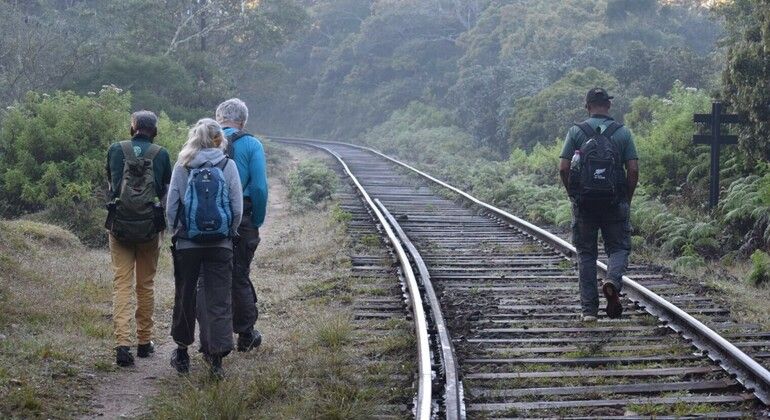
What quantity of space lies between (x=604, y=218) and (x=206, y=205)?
358 cm

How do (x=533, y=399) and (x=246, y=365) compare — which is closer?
(x=533, y=399)

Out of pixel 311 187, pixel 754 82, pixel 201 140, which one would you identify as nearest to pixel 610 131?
pixel 201 140

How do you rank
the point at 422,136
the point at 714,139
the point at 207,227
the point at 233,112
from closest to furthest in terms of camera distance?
the point at 207,227, the point at 233,112, the point at 714,139, the point at 422,136

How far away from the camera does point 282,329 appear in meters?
8.32

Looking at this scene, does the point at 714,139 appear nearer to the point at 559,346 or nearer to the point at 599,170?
the point at 599,170

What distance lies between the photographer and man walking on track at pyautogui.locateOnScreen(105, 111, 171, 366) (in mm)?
7023

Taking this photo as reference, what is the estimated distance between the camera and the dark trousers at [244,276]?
23.7ft

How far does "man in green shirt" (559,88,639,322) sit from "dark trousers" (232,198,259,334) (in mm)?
2654

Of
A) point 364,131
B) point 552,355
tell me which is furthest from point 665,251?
point 364,131

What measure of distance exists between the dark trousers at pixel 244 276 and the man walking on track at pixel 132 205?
2.02 feet

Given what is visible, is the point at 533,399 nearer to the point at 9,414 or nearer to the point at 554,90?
the point at 9,414

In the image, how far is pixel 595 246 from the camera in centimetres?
816

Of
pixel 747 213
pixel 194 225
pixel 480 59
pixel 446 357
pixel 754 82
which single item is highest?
pixel 480 59

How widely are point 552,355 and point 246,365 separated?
226 cm
